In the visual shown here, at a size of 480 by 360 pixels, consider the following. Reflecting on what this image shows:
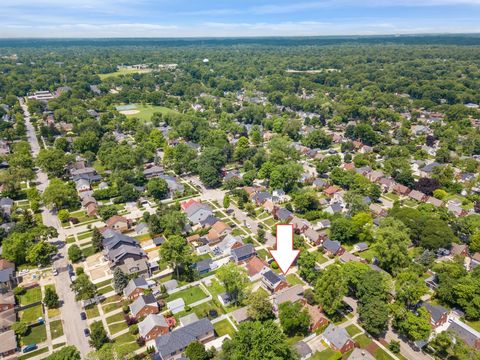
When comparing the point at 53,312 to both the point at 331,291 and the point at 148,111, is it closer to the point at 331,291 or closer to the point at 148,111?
the point at 331,291

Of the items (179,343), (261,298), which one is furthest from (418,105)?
(179,343)

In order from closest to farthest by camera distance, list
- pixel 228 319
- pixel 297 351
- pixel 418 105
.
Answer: pixel 297 351 < pixel 228 319 < pixel 418 105

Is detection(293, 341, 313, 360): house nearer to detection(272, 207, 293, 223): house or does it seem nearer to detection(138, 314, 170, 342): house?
detection(138, 314, 170, 342): house

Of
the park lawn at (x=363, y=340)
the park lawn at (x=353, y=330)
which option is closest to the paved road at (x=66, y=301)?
the park lawn at (x=353, y=330)

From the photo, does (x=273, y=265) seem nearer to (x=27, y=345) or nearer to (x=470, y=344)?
(x=470, y=344)

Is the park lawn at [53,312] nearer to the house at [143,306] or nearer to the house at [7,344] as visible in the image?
the house at [7,344]

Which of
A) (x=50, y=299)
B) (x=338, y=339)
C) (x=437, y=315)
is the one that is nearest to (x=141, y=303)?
(x=50, y=299)
